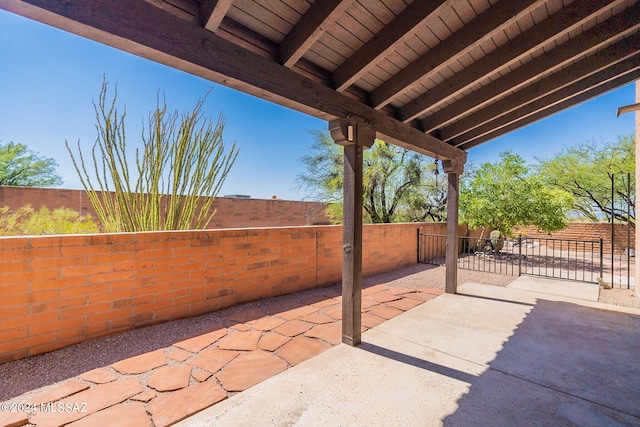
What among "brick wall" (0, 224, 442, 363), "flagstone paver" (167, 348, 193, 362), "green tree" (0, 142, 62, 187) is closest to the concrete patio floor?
"flagstone paver" (167, 348, 193, 362)

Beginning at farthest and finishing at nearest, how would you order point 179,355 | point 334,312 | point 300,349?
point 334,312
point 300,349
point 179,355

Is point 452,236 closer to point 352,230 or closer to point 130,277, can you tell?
point 352,230

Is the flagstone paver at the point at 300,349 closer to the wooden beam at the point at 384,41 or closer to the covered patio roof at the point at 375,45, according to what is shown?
the covered patio roof at the point at 375,45

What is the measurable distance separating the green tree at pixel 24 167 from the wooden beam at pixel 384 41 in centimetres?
1308

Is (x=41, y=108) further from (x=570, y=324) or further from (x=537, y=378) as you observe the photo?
(x=570, y=324)

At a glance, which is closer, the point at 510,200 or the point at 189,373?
the point at 189,373

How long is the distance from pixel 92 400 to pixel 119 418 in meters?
0.31

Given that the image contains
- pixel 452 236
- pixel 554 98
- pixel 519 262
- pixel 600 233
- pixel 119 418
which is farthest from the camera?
pixel 600 233

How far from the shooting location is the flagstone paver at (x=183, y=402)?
1673mm

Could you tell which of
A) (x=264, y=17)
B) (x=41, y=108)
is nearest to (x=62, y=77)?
(x=41, y=108)

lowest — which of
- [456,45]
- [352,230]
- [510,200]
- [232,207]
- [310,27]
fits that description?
[352,230]

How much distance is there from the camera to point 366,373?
87.0 inches

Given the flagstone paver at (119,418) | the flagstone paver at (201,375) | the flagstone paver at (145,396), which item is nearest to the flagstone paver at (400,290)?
the flagstone paver at (201,375)

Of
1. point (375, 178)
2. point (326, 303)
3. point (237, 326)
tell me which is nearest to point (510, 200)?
point (375, 178)
